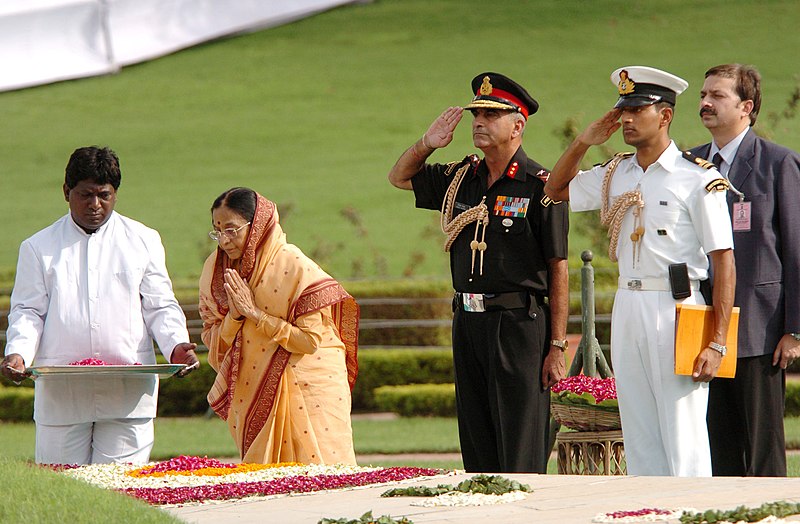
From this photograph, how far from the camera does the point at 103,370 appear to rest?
18.2 feet

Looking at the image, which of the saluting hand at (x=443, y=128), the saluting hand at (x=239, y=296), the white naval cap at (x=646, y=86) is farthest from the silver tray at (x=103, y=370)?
the white naval cap at (x=646, y=86)

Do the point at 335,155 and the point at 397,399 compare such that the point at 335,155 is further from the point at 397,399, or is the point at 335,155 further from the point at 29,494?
the point at 29,494

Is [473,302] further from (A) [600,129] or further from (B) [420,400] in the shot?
(B) [420,400]

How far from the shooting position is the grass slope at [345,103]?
26.5m

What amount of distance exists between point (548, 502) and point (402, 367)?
10115 mm

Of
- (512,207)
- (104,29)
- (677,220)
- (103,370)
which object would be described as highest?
(104,29)

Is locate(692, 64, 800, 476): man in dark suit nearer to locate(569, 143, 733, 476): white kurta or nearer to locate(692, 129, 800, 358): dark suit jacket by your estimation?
locate(692, 129, 800, 358): dark suit jacket

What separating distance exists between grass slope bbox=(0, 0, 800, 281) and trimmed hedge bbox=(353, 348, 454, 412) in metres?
8.74

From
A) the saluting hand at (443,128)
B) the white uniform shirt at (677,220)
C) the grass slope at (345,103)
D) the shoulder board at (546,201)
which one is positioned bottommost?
the white uniform shirt at (677,220)

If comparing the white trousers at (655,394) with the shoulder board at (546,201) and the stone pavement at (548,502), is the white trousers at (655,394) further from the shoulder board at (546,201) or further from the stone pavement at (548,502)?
the shoulder board at (546,201)

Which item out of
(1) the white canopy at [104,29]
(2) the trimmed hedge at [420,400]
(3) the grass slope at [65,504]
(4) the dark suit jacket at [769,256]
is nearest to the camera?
(3) the grass slope at [65,504]

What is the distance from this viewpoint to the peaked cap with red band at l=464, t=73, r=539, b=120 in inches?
244

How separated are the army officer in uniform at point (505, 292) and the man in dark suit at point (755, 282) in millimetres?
806

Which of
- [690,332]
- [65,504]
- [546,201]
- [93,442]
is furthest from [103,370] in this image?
[690,332]
